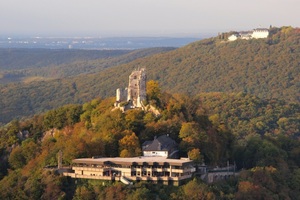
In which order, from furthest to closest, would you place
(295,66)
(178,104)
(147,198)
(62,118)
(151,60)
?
(151,60)
(295,66)
(62,118)
(178,104)
(147,198)

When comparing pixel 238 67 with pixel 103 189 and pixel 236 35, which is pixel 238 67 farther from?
pixel 103 189

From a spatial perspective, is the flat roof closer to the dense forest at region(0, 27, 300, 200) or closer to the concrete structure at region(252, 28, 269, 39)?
the dense forest at region(0, 27, 300, 200)

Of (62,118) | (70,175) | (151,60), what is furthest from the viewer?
(151,60)

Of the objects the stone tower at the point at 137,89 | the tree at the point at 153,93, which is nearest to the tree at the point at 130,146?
the tree at the point at 153,93

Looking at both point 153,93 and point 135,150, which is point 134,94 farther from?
point 135,150

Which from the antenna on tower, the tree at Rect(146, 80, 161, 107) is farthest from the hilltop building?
the antenna on tower

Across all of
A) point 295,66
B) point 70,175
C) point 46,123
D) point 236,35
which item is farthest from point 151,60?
point 70,175
